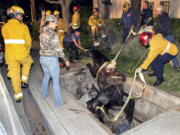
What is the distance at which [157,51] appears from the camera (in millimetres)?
4277

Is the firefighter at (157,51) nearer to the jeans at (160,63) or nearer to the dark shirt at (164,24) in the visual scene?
the jeans at (160,63)

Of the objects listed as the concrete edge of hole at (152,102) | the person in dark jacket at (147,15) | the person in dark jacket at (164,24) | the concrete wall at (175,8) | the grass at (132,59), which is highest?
the concrete wall at (175,8)

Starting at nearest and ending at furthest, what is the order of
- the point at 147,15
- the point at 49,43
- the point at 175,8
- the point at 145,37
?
1. the point at 49,43
2. the point at 145,37
3. the point at 147,15
4. the point at 175,8

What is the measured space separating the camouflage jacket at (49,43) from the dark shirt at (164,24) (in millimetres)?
2942

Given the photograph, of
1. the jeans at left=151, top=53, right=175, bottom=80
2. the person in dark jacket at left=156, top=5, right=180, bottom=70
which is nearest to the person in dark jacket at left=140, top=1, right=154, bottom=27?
the person in dark jacket at left=156, top=5, right=180, bottom=70

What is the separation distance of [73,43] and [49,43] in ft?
11.0

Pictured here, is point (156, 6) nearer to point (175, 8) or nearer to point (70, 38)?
point (175, 8)

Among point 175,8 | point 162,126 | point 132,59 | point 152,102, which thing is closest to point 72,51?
point 132,59

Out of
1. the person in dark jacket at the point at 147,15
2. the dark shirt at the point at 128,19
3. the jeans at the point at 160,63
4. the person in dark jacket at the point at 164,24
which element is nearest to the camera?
the jeans at the point at 160,63

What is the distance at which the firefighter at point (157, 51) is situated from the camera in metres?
4.23

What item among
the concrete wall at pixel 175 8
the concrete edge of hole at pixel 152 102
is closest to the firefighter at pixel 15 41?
the concrete edge of hole at pixel 152 102

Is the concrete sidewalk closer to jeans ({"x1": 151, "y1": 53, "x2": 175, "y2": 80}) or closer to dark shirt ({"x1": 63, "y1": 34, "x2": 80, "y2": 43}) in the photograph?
jeans ({"x1": 151, "y1": 53, "x2": 175, "y2": 80})

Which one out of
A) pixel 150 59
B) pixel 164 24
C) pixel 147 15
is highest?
pixel 147 15

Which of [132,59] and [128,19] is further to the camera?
[128,19]
